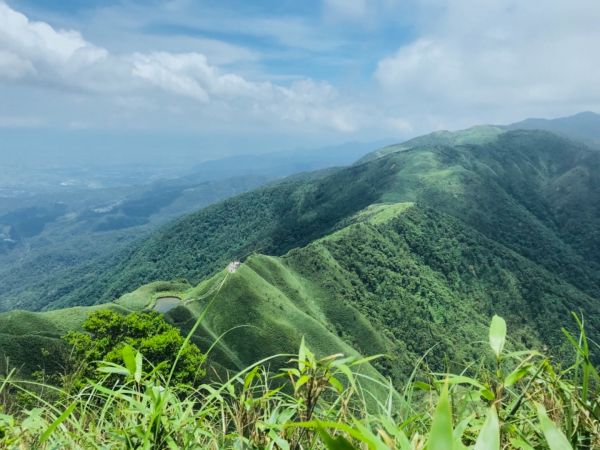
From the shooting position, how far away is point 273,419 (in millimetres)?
2990

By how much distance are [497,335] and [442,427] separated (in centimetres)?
132

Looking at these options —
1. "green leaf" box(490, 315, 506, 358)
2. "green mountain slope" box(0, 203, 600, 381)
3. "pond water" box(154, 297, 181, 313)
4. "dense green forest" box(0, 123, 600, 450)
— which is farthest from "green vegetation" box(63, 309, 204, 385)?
"pond water" box(154, 297, 181, 313)

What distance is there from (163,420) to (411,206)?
490ft

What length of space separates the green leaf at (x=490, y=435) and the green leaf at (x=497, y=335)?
2.72 feet

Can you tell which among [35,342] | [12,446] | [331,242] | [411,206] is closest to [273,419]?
[12,446]

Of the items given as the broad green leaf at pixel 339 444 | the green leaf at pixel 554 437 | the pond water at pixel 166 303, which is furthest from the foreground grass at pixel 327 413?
the pond water at pixel 166 303

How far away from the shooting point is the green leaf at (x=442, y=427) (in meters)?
1.37

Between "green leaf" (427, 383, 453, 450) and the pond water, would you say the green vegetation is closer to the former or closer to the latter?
"green leaf" (427, 383, 453, 450)

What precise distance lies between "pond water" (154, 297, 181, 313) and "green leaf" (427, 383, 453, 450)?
7762 cm

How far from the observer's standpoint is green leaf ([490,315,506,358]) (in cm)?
245

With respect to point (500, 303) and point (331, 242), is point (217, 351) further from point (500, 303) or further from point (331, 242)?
point (500, 303)

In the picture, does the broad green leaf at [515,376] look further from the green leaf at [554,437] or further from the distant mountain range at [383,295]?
the distant mountain range at [383,295]

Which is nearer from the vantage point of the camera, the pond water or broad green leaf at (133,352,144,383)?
broad green leaf at (133,352,144,383)

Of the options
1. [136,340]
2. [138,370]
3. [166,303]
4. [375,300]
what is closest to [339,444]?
[138,370]
